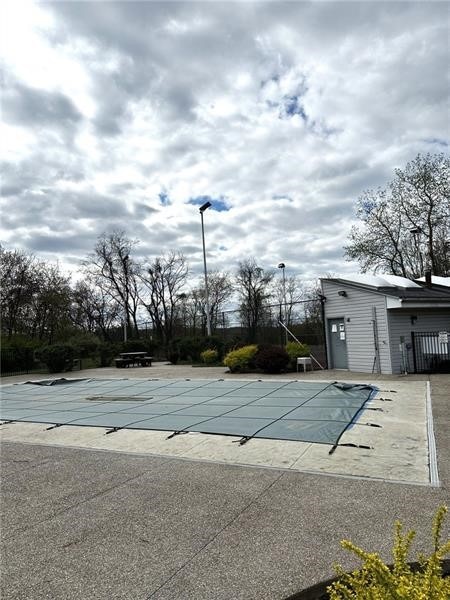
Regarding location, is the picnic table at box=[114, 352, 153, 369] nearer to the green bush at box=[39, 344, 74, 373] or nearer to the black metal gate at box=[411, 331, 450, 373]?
the green bush at box=[39, 344, 74, 373]

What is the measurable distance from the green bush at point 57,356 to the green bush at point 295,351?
428 inches

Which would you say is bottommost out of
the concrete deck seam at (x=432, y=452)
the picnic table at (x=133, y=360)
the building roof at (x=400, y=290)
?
the concrete deck seam at (x=432, y=452)

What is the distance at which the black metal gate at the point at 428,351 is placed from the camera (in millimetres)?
13562

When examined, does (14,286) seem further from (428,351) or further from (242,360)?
(428,351)

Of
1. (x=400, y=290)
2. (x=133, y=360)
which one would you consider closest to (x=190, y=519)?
(x=400, y=290)

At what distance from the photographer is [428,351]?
45.1ft

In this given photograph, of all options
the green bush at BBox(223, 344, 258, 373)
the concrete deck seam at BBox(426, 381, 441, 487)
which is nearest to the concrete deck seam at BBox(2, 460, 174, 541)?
the concrete deck seam at BBox(426, 381, 441, 487)

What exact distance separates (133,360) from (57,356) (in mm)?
3630

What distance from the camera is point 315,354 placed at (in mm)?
16219

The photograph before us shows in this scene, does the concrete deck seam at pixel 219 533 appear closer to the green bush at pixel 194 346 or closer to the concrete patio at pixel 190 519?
the concrete patio at pixel 190 519

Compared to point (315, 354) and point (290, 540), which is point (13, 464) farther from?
point (315, 354)

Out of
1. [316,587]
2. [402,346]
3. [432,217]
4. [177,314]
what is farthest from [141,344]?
[316,587]

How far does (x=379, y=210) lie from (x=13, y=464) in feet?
84.7

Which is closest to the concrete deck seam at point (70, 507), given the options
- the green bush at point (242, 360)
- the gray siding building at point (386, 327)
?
the gray siding building at point (386, 327)
